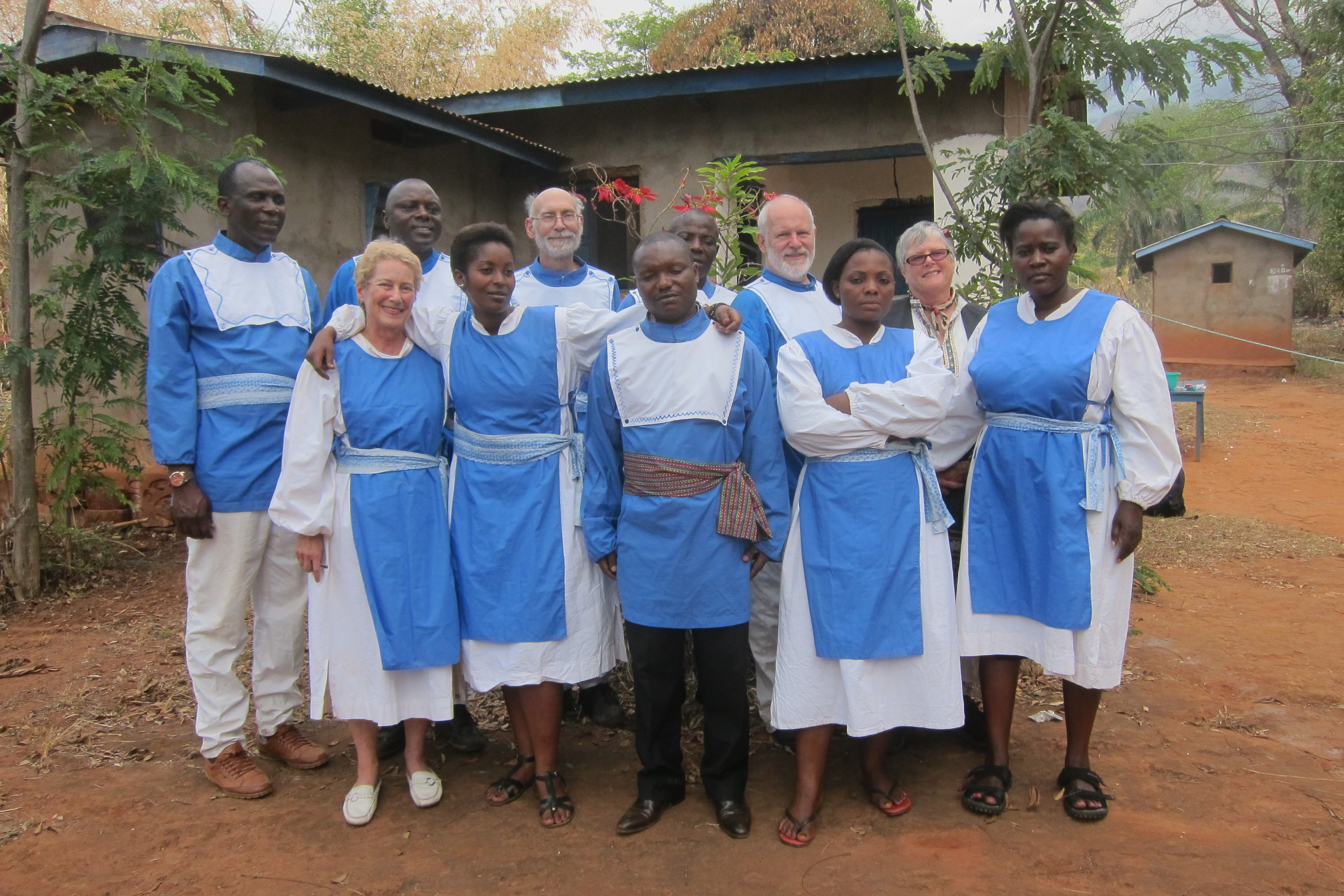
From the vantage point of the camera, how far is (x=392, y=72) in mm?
19891

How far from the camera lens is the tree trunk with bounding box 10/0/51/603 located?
15.8 ft

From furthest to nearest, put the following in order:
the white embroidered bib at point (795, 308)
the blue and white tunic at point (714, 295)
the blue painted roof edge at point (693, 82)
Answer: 1. the blue painted roof edge at point (693, 82)
2. the blue and white tunic at point (714, 295)
3. the white embroidered bib at point (795, 308)

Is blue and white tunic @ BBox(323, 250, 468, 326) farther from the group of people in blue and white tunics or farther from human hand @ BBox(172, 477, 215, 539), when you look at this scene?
human hand @ BBox(172, 477, 215, 539)

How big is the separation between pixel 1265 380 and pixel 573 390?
1500cm

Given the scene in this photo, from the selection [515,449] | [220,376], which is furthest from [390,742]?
[220,376]

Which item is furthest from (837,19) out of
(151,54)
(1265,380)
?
(151,54)

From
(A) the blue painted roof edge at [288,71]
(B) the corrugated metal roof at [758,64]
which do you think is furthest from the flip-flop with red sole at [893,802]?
(B) the corrugated metal roof at [758,64]

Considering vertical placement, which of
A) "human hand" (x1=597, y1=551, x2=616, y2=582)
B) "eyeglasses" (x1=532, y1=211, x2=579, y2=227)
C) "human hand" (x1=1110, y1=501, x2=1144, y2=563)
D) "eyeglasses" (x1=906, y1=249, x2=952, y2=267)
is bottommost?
"human hand" (x1=597, y1=551, x2=616, y2=582)

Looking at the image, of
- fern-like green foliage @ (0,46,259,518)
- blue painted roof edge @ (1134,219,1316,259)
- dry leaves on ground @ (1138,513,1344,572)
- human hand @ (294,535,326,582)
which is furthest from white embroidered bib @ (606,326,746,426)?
blue painted roof edge @ (1134,219,1316,259)

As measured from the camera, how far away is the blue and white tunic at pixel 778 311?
3447mm

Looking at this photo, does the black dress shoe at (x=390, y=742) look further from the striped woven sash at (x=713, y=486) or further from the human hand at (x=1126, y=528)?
the human hand at (x=1126, y=528)

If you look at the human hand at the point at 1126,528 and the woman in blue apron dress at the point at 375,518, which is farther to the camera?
the woman in blue apron dress at the point at 375,518

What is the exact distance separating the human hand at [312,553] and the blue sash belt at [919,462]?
1555 mm

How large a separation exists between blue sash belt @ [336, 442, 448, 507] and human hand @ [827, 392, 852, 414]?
131 cm
